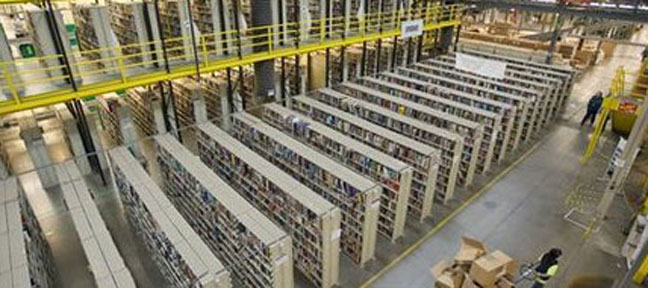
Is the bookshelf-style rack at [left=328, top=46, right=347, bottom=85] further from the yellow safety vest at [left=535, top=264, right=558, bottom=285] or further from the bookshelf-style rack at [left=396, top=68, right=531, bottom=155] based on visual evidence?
the yellow safety vest at [left=535, top=264, right=558, bottom=285]

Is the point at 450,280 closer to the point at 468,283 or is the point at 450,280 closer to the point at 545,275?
the point at 468,283

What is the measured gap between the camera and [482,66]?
11914 millimetres

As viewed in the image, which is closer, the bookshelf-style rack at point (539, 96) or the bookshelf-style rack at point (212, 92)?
the bookshelf-style rack at point (539, 96)

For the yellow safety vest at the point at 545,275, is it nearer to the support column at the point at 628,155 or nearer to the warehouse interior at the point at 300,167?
the warehouse interior at the point at 300,167

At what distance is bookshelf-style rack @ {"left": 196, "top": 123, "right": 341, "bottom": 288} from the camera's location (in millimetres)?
5680

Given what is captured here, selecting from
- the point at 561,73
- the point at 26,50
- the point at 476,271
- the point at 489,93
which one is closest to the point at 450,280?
the point at 476,271

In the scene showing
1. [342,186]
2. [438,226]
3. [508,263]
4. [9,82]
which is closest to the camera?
[508,263]

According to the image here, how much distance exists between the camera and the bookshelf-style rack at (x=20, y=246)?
460 centimetres

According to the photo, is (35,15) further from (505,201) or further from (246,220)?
(505,201)

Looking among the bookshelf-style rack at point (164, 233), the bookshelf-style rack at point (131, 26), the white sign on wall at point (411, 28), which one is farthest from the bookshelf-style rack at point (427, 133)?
the bookshelf-style rack at point (164, 233)

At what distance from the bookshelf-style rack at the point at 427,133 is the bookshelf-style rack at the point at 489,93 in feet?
7.92

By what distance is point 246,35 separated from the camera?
10.5 m

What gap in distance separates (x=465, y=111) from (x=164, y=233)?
7040mm

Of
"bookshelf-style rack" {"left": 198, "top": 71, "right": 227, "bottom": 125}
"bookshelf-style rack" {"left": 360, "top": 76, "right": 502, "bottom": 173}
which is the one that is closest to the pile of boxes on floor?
"bookshelf-style rack" {"left": 360, "top": 76, "right": 502, "bottom": 173}
